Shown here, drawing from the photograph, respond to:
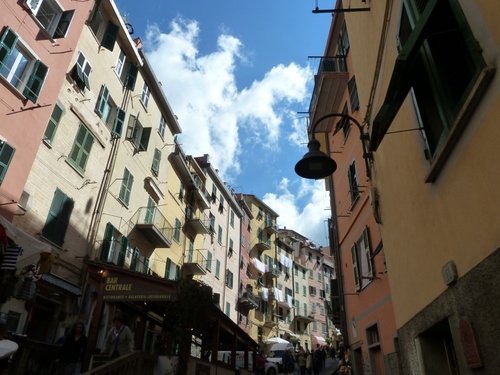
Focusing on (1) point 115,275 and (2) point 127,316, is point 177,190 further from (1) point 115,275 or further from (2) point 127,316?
(1) point 115,275

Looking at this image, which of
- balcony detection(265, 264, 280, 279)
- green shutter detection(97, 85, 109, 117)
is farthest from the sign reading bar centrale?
balcony detection(265, 264, 280, 279)

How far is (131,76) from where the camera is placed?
20656 millimetres

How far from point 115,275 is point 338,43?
13.1 meters

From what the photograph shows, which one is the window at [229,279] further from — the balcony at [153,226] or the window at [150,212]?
the window at [150,212]

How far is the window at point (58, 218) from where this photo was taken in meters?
13.8

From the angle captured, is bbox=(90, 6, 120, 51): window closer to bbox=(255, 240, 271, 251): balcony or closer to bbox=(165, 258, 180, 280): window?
bbox=(165, 258, 180, 280): window

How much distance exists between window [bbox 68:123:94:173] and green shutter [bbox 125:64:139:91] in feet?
15.4

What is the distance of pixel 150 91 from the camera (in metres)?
23.7

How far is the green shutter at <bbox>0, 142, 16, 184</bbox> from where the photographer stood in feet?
38.2

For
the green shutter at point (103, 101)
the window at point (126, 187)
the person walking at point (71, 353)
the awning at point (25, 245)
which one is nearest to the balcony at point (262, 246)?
Result: the window at point (126, 187)

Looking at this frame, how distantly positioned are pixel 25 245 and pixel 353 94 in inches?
442

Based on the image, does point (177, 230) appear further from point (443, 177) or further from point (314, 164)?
point (443, 177)

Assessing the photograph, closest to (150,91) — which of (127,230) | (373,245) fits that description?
(127,230)

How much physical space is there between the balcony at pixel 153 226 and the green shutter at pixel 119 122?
416cm
